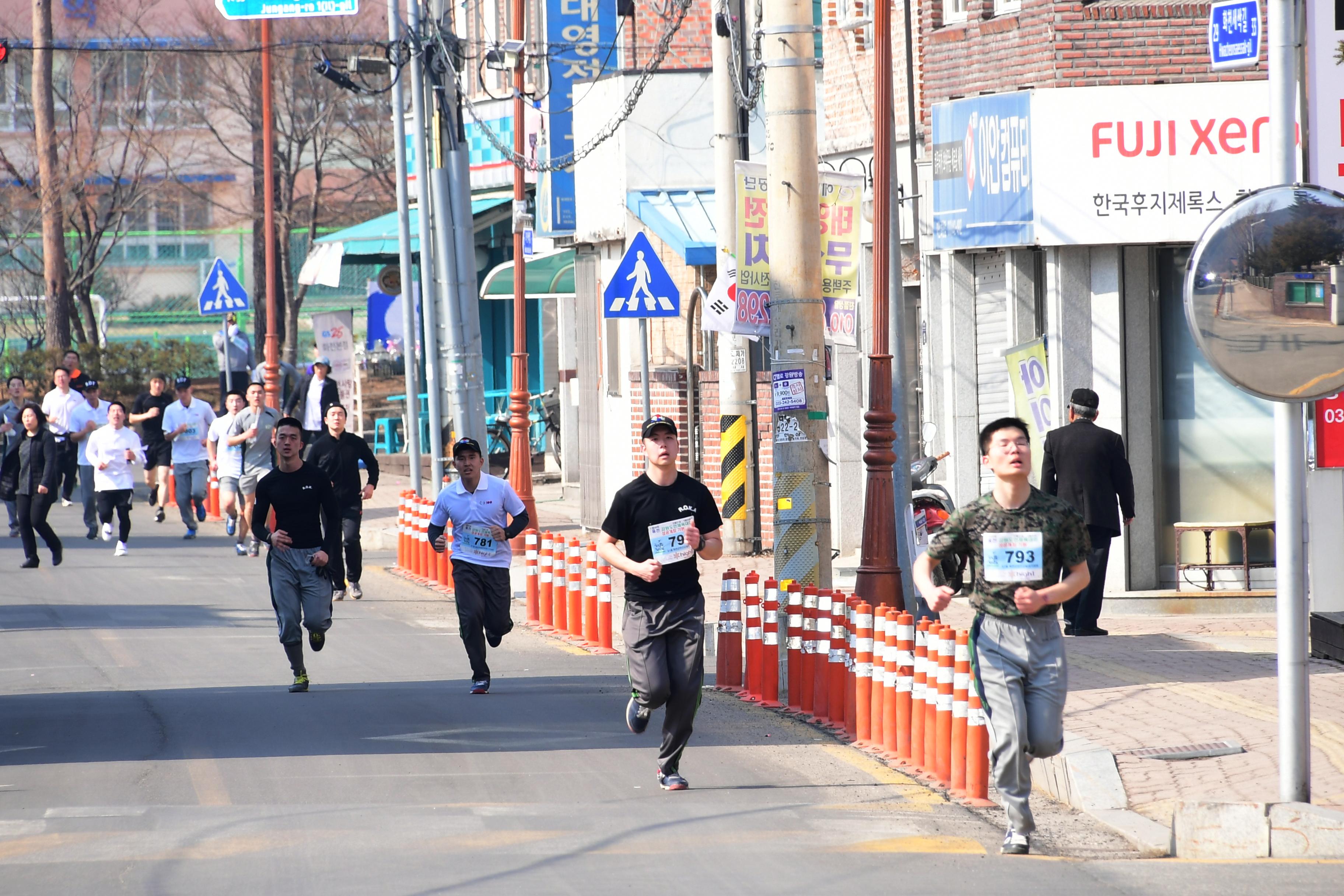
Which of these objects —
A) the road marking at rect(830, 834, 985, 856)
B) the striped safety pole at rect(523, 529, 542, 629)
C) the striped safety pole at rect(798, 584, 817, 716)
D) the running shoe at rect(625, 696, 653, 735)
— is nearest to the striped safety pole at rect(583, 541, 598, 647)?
the striped safety pole at rect(523, 529, 542, 629)

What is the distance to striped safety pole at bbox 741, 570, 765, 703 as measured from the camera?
11.5 meters

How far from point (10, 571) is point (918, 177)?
10.2 metres

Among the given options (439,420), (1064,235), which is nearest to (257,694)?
(1064,235)

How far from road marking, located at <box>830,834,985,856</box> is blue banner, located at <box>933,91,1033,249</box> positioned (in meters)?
9.00

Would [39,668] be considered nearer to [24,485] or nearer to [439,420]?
[24,485]

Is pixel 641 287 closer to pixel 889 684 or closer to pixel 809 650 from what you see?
pixel 809 650

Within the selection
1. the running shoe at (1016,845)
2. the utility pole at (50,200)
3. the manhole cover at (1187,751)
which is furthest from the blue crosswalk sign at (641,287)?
the utility pole at (50,200)

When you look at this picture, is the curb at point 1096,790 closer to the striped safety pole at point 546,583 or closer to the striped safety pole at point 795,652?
the striped safety pole at point 795,652

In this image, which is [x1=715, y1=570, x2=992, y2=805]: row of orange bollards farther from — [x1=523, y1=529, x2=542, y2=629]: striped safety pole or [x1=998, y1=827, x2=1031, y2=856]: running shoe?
[x1=523, y1=529, x2=542, y2=629]: striped safety pole

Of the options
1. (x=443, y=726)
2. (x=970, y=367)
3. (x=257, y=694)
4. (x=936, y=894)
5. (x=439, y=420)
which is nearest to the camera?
(x=936, y=894)

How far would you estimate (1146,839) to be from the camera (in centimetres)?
759

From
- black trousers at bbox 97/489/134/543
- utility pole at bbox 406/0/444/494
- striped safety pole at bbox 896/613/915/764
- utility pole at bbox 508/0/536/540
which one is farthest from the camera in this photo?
black trousers at bbox 97/489/134/543

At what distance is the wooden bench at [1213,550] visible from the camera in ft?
51.1

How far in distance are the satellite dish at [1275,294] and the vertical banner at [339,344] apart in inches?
1004
